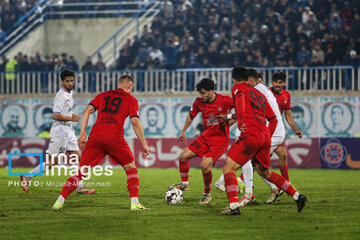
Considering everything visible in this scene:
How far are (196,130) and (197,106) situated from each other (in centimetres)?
1322

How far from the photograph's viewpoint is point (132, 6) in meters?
32.7

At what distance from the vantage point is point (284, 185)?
9172 mm

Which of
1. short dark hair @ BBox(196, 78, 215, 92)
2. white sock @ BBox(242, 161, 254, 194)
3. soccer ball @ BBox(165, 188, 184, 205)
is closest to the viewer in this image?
soccer ball @ BBox(165, 188, 184, 205)

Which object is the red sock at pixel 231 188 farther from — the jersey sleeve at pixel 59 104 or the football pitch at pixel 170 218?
the jersey sleeve at pixel 59 104

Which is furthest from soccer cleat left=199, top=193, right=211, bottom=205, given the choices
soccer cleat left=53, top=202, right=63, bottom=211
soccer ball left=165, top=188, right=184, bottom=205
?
soccer cleat left=53, top=202, right=63, bottom=211

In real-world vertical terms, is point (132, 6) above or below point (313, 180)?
above

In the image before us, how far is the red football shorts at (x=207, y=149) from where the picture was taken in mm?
11102

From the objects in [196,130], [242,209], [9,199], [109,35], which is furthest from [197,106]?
[109,35]

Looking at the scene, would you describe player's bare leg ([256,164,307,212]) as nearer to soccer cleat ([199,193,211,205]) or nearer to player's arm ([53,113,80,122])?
soccer cleat ([199,193,211,205])

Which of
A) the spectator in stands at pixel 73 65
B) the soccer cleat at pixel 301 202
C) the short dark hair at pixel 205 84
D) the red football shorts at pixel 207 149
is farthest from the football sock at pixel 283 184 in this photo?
the spectator in stands at pixel 73 65

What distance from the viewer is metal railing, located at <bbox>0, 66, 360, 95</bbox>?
937 inches

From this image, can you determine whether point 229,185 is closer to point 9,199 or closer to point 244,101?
point 244,101

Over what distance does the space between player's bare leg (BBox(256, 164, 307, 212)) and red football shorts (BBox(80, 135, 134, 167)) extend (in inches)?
83.6

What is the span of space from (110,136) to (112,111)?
40cm
